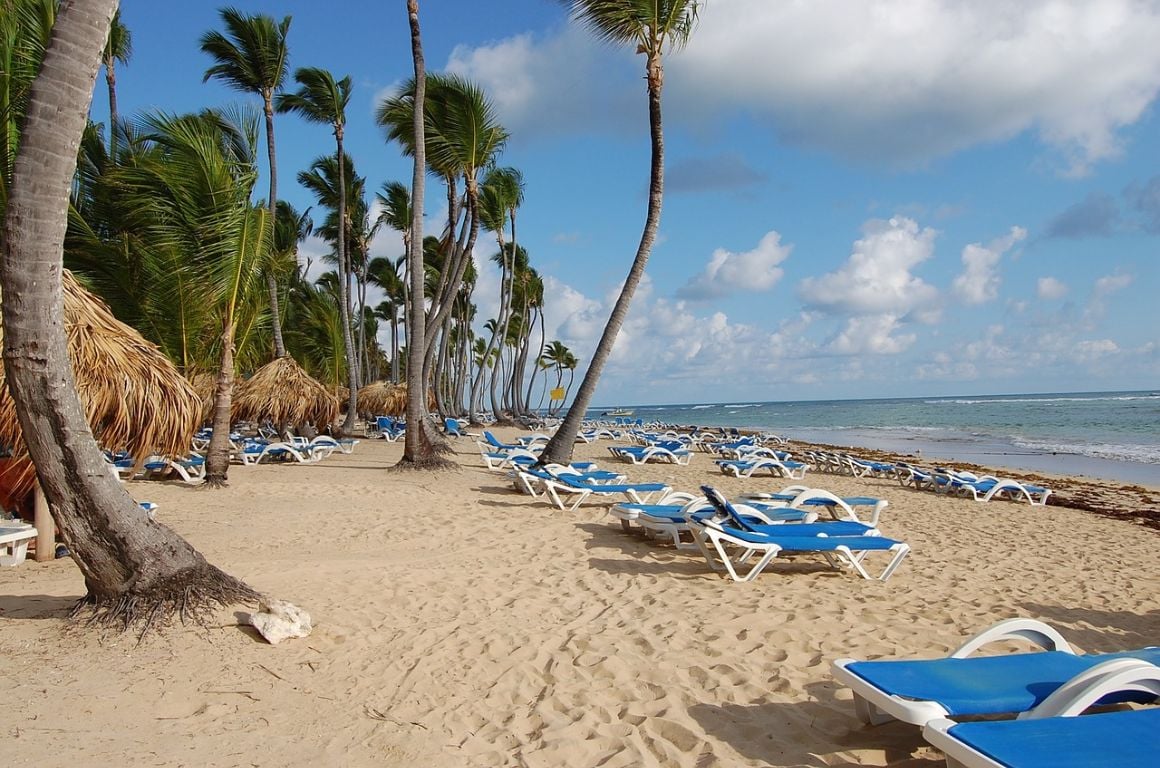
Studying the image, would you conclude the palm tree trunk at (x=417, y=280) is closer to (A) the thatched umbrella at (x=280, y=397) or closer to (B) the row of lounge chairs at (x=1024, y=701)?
(A) the thatched umbrella at (x=280, y=397)

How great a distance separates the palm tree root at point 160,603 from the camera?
12.7 ft

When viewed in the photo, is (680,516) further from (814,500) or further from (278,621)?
(278,621)

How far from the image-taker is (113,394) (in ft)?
21.5

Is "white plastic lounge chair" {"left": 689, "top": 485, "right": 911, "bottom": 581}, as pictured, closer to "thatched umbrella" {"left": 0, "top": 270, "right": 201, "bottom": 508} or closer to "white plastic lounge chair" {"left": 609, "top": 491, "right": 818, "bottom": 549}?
"white plastic lounge chair" {"left": 609, "top": 491, "right": 818, "bottom": 549}

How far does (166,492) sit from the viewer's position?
10055 millimetres

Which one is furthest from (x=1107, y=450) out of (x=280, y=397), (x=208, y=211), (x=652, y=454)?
(x=208, y=211)

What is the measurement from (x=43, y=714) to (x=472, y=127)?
45.3 ft

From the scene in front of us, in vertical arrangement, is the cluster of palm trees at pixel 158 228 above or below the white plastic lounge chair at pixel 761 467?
above

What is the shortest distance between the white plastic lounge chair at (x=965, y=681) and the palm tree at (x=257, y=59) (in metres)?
15.9

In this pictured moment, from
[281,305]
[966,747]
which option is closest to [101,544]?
[966,747]

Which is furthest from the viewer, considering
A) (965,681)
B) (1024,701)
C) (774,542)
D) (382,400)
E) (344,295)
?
(382,400)

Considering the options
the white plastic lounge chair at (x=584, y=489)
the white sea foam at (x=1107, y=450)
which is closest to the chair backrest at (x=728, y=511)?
the white plastic lounge chair at (x=584, y=489)

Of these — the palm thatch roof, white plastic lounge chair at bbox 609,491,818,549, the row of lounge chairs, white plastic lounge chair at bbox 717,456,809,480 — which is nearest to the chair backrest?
white plastic lounge chair at bbox 609,491,818,549

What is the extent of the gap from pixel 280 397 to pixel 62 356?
12.8m
